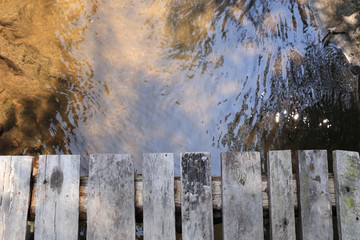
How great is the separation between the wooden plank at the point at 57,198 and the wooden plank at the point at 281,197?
1366 mm

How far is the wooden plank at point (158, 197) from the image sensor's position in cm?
212

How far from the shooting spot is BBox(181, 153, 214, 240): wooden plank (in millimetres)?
2137

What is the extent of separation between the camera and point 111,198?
7.07ft

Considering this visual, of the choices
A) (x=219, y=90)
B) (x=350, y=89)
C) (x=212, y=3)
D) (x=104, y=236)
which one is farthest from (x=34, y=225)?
(x=350, y=89)

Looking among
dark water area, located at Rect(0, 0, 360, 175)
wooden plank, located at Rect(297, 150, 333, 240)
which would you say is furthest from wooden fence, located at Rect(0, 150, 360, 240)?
dark water area, located at Rect(0, 0, 360, 175)

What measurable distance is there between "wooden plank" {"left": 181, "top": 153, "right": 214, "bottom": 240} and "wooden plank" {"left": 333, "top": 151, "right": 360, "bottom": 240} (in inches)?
36.2

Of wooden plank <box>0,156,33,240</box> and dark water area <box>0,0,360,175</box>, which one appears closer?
wooden plank <box>0,156,33,240</box>

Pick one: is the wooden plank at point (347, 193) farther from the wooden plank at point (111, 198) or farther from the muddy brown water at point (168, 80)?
the wooden plank at point (111, 198)

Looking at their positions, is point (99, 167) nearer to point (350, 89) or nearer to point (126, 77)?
point (126, 77)

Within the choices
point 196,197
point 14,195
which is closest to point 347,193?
point 196,197

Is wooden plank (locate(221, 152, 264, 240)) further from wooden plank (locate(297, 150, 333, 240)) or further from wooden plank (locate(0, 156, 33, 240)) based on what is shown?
wooden plank (locate(0, 156, 33, 240))

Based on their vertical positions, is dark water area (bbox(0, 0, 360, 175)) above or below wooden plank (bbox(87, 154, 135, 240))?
above

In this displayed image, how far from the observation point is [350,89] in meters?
3.29

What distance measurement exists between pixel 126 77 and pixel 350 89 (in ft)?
7.79
